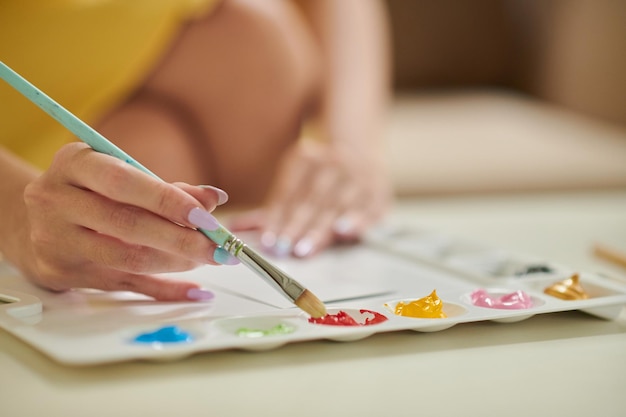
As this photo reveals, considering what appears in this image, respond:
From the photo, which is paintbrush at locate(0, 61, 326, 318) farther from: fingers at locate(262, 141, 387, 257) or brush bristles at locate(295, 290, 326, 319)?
fingers at locate(262, 141, 387, 257)

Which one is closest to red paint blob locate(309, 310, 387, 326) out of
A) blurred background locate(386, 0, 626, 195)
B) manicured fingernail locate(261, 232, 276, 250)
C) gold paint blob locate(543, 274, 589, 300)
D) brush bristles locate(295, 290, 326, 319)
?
brush bristles locate(295, 290, 326, 319)

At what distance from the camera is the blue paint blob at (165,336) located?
1.22 ft

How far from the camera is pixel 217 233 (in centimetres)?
40

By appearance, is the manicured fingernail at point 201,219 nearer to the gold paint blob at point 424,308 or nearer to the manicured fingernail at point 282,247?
the gold paint blob at point 424,308

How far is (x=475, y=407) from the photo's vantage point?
34 centimetres

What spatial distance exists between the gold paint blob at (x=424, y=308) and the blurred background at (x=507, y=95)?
2.32 feet

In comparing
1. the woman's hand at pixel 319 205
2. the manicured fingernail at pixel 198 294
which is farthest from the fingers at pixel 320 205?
the manicured fingernail at pixel 198 294

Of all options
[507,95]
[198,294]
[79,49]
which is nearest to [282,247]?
[198,294]

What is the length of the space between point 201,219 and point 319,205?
316mm

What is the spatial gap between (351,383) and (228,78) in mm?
540

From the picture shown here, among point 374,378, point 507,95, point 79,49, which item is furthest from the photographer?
point 507,95

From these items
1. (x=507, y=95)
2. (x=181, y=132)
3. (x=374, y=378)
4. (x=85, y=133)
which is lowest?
(x=374, y=378)

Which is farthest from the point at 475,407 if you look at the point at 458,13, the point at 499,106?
the point at 458,13

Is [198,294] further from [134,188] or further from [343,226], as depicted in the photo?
[343,226]
